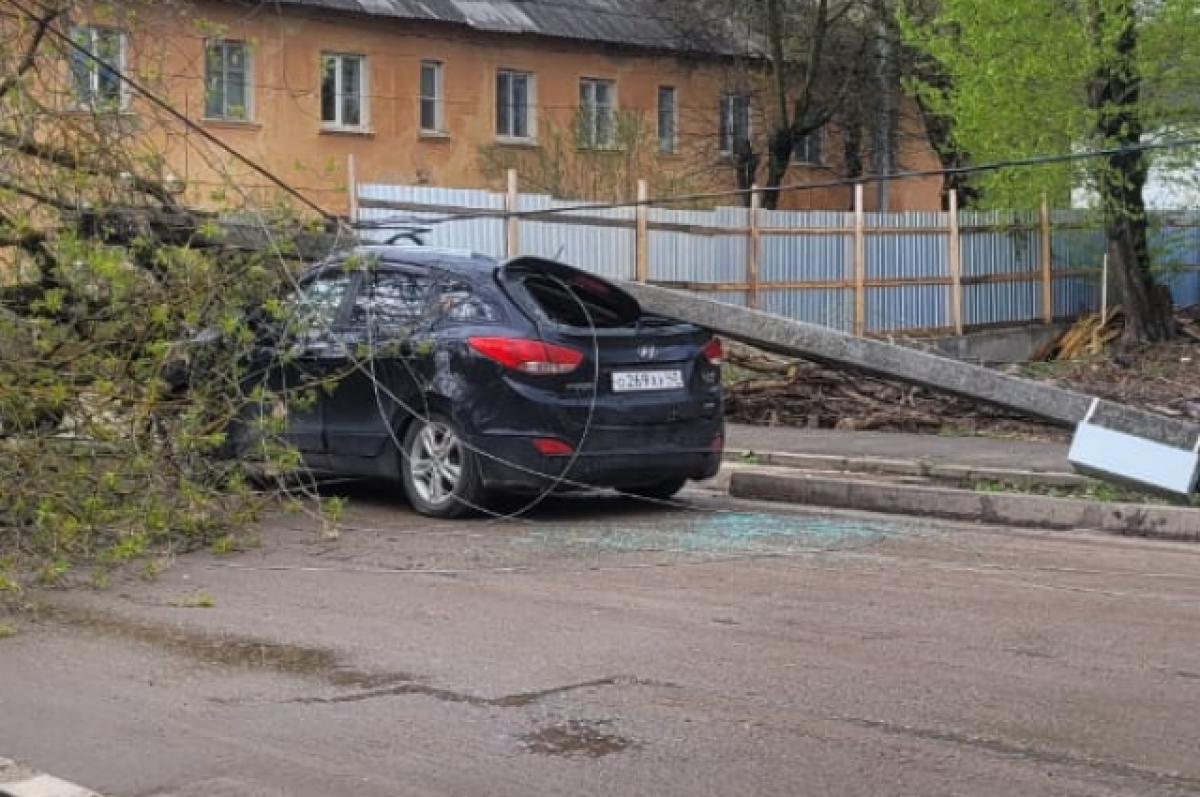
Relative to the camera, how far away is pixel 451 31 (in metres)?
38.2

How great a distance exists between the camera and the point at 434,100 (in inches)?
1519

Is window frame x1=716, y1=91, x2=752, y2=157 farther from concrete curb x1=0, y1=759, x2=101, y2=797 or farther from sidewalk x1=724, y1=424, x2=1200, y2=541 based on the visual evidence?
concrete curb x1=0, y1=759, x2=101, y2=797

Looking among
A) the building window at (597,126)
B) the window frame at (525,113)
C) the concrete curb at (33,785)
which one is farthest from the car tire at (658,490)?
the window frame at (525,113)

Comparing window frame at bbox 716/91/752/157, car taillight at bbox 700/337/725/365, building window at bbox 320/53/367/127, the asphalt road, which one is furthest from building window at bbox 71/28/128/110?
window frame at bbox 716/91/752/157

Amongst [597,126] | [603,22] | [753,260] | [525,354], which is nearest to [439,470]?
[525,354]

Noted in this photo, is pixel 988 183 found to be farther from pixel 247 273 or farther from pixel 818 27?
pixel 247 273

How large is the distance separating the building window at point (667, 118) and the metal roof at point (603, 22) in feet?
4.60

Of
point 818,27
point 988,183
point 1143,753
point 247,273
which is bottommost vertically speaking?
point 1143,753

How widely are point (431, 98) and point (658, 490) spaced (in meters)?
27.3

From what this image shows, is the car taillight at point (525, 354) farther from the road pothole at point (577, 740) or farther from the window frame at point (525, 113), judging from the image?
the window frame at point (525, 113)

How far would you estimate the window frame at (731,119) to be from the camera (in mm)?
42125

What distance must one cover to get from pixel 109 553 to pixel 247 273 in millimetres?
2173

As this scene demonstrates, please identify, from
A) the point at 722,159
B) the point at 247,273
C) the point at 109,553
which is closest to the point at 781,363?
the point at 247,273

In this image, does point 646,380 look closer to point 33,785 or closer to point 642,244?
point 33,785
